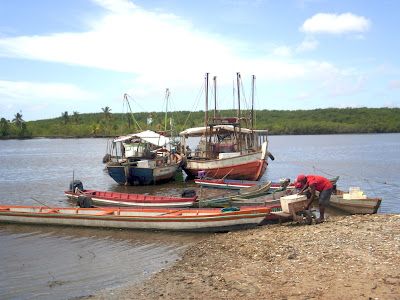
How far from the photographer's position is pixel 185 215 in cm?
1677

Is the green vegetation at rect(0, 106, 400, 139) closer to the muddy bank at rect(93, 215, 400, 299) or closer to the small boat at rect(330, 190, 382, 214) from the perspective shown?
the small boat at rect(330, 190, 382, 214)

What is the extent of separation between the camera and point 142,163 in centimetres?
3272

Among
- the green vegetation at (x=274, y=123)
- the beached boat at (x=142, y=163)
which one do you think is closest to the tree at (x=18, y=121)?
the green vegetation at (x=274, y=123)

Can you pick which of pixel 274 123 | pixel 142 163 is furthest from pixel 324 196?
pixel 274 123

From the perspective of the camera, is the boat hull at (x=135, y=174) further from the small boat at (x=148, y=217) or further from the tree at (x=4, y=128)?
the tree at (x=4, y=128)

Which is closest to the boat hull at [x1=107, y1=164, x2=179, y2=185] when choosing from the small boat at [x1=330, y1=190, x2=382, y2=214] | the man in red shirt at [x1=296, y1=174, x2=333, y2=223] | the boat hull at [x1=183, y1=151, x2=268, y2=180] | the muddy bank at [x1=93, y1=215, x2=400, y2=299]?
the boat hull at [x1=183, y1=151, x2=268, y2=180]

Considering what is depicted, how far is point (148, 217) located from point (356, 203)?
27.9ft

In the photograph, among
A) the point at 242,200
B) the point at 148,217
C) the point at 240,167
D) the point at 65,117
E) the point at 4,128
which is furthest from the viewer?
the point at 65,117

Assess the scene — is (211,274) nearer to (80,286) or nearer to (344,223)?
(80,286)

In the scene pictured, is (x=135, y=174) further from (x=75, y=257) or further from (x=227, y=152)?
(x=75, y=257)

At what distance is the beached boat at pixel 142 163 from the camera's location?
3250 centimetres

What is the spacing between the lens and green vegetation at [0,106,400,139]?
15038cm

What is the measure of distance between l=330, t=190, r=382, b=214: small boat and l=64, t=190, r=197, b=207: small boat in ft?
20.2

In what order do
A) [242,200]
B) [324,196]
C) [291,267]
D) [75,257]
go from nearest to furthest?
[291,267]
[75,257]
[324,196]
[242,200]
